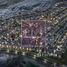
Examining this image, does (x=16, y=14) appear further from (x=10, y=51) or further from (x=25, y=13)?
(x=10, y=51)

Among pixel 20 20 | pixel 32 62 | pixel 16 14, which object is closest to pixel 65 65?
pixel 32 62

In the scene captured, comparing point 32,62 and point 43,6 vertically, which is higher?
point 43,6

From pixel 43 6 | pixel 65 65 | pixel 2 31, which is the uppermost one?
pixel 43 6

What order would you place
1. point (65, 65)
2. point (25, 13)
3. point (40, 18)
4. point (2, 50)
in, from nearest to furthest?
point (65, 65), point (2, 50), point (40, 18), point (25, 13)

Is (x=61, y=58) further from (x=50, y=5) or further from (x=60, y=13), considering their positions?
(x=50, y=5)

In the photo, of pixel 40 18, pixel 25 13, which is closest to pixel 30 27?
pixel 40 18

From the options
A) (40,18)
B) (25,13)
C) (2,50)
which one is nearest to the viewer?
(2,50)

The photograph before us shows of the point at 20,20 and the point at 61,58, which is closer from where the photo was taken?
the point at 61,58
